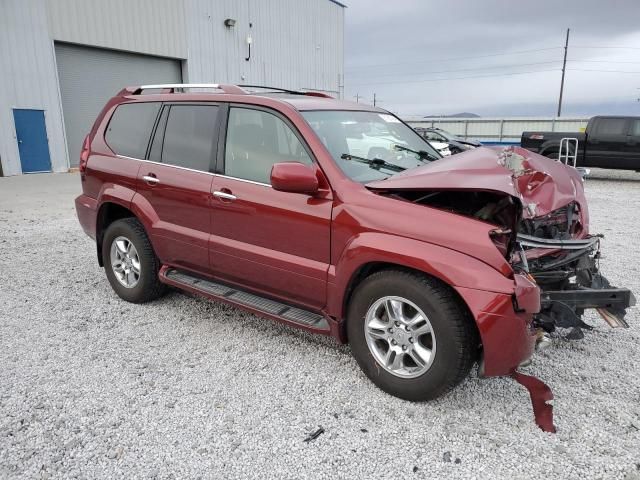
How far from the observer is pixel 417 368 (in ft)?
9.68

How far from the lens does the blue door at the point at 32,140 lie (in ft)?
Answer: 48.5

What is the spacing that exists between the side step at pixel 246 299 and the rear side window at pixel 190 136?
0.89m

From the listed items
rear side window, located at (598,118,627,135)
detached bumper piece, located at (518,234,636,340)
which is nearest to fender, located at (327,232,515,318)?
detached bumper piece, located at (518,234,636,340)

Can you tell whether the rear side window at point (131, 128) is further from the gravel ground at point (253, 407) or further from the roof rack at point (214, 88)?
the gravel ground at point (253, 407)

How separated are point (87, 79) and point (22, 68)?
225 cm

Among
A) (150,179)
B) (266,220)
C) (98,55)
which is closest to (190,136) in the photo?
(150,179)

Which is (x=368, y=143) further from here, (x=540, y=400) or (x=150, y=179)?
(x=540, y=400)

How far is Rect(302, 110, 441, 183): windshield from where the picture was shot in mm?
3352

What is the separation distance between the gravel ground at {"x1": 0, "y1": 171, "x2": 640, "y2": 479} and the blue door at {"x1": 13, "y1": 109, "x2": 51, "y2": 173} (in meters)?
12.5

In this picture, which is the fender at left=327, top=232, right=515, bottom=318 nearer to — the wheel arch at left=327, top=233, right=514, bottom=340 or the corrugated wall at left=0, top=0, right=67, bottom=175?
the wheel arch at left=327, top=233, right=514, bottom=340

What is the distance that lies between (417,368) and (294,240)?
111cm

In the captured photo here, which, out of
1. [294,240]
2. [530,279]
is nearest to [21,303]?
[294,240]

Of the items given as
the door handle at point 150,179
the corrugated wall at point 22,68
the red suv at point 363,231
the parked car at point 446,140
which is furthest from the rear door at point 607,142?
the corrugated wall at point 22,68

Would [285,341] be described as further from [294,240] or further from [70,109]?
[70,109]
